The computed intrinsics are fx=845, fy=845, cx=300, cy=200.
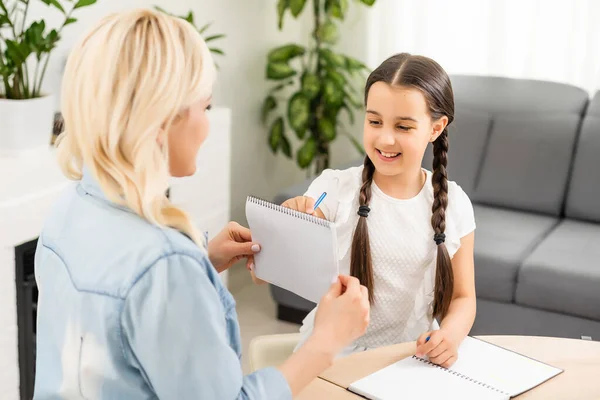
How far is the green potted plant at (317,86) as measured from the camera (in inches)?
142

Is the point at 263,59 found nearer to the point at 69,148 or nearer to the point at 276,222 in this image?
the point at 276,222

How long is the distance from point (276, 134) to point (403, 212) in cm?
201

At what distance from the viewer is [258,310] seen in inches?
133

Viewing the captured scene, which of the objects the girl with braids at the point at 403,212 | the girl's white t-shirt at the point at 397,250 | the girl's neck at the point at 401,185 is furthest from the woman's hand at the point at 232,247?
the girl's neck at the point at 401,185

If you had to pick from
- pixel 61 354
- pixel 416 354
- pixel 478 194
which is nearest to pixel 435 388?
pixel 416 354

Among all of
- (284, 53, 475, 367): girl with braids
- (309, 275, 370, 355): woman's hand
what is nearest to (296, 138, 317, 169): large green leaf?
(284, 53, 475, 367): girl with braids

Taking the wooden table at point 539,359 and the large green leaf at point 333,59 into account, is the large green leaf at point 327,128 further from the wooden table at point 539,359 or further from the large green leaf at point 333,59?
the wooden table at point 539,359

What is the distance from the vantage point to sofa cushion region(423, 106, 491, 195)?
3305 millimetres

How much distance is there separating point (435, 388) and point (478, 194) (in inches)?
78.1

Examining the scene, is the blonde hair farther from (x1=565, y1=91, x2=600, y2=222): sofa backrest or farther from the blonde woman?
(x1=565, y1=91, x2=600, y2=222): sofa backrest

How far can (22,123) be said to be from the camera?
2389mm

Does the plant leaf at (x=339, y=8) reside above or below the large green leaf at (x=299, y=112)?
above

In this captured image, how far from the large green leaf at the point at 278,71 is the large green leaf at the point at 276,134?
221 millimetres

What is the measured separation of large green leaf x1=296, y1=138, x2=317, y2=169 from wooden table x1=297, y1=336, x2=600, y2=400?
2.13 m
